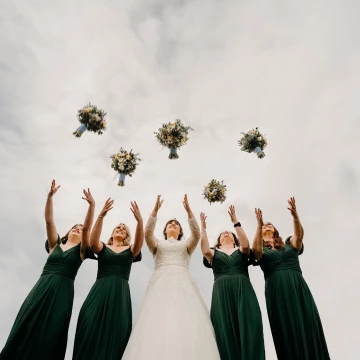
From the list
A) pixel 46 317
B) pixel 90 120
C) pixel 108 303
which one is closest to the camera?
pixel 46 317

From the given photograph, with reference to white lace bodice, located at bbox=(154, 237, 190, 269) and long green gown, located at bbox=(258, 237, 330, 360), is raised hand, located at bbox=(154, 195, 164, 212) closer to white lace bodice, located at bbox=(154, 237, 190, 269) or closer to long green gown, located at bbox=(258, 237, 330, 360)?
white lace bodice, located at bbox=(154, 237, 190, 269)

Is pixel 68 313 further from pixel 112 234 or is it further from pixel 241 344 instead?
pixel 241 344

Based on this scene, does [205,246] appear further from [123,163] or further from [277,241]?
[123,163]

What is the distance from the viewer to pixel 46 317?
5531 mm

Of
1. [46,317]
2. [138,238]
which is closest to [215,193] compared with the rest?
[138,238]

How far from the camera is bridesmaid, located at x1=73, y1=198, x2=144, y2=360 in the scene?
5.36 meters

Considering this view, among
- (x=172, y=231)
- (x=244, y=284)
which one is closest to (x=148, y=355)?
(x=244, y=284)

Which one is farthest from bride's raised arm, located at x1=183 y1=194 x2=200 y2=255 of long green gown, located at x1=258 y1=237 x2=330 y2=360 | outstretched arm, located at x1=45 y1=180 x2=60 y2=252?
outstretched arm, located at x1=45 y1=180 x2=60 y2=252

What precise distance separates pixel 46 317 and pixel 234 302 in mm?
3033

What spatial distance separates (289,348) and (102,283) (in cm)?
319

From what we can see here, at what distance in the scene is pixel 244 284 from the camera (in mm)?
6191

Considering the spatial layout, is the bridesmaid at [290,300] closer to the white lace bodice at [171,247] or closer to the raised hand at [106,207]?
the white lace bodice at [171,247]

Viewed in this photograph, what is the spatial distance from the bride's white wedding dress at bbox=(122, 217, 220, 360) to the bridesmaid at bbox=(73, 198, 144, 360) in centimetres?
35

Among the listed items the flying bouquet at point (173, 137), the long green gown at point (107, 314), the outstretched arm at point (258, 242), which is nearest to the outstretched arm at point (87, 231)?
the long green gown at point (107, 314)
